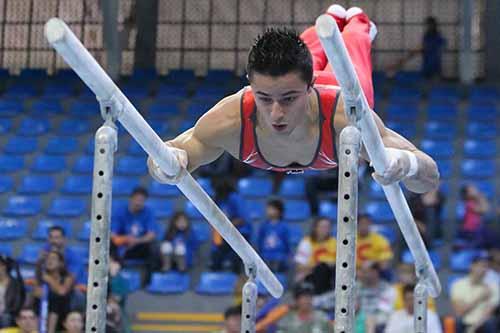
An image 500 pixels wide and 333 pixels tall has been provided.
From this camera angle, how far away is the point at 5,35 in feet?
51.2

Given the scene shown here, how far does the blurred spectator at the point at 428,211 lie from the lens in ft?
32.7

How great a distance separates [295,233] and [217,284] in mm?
1087

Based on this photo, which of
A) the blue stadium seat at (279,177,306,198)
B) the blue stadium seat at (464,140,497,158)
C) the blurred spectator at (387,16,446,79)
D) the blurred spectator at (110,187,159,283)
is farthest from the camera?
the blurred spectator at (387,16,446,79)

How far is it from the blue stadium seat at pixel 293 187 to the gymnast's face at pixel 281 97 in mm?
7291

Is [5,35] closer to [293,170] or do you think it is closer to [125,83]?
[125,83]

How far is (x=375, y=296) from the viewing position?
841 cm

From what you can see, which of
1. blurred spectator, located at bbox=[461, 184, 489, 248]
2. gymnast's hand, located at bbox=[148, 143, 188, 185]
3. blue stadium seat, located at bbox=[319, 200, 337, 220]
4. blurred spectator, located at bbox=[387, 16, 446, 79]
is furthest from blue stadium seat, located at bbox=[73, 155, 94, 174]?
gymnast's hand, located at bbox=[148, 143, 188, 185]

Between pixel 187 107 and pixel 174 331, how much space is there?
4.37 meters

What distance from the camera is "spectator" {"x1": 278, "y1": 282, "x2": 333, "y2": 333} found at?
307 inches

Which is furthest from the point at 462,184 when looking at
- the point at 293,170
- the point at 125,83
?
the point at 293,170

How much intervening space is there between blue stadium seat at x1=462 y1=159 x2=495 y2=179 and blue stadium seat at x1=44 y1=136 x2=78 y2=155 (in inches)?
189

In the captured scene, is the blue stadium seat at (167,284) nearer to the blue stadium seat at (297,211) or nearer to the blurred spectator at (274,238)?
the blurred spectator at (274,238)

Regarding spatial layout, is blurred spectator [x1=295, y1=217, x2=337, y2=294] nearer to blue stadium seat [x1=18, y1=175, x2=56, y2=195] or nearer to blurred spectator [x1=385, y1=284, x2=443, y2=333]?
blurred spectator [x1=385, y1=284, x2=443, y2=333]

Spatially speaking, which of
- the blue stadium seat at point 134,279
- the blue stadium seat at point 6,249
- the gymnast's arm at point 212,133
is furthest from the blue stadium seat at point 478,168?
the gymnast's arm at point 212,133
